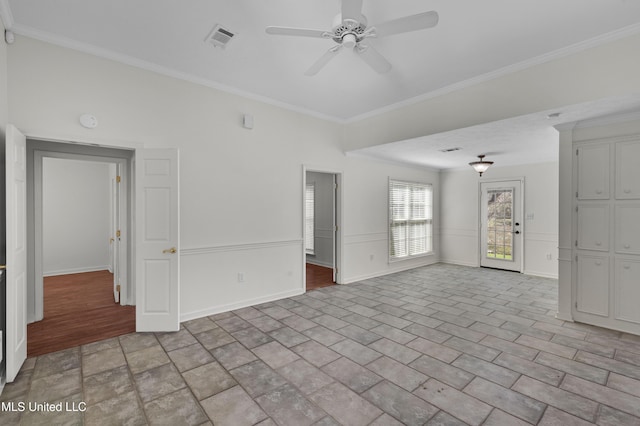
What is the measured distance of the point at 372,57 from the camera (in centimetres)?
264

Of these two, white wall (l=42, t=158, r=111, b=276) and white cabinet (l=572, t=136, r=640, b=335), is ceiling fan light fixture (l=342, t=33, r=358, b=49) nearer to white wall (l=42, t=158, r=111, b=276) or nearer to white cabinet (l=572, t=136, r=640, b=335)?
white cabinet (l=572, t=136, r=640, b=335)

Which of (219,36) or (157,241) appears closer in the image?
(219,36)

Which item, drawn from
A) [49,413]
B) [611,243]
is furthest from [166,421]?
[611,243]

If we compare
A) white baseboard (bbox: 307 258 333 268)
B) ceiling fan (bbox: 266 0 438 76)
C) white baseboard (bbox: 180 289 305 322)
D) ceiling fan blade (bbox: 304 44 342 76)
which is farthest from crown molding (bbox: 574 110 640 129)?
white baseboard (bbox: 307 258 333 268)

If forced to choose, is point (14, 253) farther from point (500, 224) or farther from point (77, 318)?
point (500, 224)

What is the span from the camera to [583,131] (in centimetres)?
374

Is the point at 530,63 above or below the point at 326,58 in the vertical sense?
above

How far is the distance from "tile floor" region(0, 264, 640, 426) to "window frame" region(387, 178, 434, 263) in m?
2.63

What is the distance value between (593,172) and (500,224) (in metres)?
3.59

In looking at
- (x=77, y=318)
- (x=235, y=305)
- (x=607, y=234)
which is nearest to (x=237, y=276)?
(x=235, y=305)

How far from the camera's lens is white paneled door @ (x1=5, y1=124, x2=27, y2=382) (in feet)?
7.80

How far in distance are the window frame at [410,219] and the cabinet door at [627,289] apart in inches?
142

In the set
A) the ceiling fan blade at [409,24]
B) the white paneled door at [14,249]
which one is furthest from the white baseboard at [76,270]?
the ceiling fan blade at [409,24]

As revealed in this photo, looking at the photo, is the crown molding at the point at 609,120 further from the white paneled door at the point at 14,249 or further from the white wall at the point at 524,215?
the white paneled door at the point at 14,249
